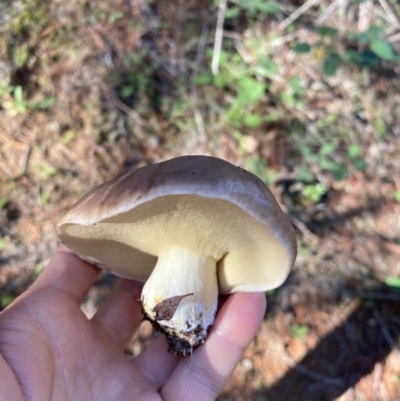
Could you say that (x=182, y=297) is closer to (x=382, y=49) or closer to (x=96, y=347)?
(x=96, y=347)

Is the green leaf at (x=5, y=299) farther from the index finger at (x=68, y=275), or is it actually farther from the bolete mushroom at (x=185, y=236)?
the bolete mushroom at (x=185, y=236)

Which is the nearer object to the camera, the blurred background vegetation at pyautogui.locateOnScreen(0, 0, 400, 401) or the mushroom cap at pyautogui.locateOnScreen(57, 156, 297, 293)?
the mushroom cap at pyautogui.locateOnScreen(57, 156, 297, 293)

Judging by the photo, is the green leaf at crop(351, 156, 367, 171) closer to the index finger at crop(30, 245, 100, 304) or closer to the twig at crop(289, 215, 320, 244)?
the twig at crop(289, 215, 320, 244)

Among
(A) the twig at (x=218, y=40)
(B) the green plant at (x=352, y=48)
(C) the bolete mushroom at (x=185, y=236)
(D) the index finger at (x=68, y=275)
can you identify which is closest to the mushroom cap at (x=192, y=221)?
(C) the bolete mushroom at (x=185, y=236)

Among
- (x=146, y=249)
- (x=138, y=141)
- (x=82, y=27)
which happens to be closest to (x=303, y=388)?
(x=146, y=249)

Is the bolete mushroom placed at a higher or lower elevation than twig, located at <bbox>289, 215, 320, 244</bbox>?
higher

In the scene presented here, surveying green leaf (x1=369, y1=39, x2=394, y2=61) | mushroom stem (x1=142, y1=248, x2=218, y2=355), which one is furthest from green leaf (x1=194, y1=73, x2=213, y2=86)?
mushroom stem (x1=142, y1=248, x2=218, y2=355)
